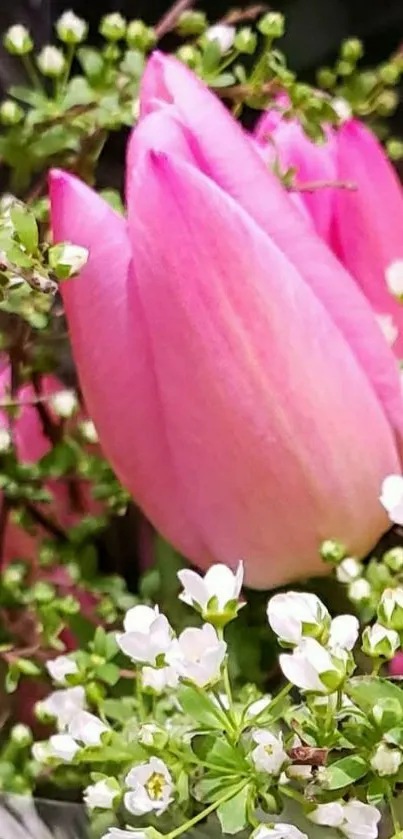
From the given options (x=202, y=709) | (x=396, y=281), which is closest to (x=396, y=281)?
(x=396, y=281)

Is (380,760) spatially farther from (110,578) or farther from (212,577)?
(110,578)

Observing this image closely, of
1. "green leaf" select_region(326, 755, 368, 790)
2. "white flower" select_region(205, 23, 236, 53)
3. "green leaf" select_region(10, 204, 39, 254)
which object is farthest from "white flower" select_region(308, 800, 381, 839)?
"white flower" select_region(205, 23, 236, 53)

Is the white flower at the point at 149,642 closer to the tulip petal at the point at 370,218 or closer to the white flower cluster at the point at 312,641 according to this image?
the white flower cluster at the point at 312,641

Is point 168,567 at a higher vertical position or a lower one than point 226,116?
lower

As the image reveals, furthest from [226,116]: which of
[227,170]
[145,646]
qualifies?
[145,646]

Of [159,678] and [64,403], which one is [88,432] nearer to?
[64,403]

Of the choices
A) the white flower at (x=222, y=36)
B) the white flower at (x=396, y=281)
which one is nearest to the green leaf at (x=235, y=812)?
the white flower at (x=396, y=281)
